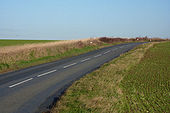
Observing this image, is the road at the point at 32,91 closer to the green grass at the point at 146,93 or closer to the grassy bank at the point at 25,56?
the green grass at the point at 146,93

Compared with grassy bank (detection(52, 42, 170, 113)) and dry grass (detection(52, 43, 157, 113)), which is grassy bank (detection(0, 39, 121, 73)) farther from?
grassy bank (detection(52, 42, 170, 113))

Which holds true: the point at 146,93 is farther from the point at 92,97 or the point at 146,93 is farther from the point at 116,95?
the point at 92,97

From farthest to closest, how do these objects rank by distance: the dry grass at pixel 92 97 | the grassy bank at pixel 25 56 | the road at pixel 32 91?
the grassy bank at pixel 25 56 < the road at pixel 32 91 < the dry grass at pixel 92 97

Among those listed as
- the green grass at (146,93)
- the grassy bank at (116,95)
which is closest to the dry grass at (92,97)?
the grassy bank at (116,95)

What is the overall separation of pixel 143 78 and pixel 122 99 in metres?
4.53

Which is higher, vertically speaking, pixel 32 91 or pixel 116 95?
pixel 116 95

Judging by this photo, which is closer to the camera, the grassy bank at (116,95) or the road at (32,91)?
the grassy bank at (116,95)

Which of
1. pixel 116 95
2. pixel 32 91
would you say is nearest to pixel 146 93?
pixel 116 95

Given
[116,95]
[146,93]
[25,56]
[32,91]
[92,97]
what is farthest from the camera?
[25,56]

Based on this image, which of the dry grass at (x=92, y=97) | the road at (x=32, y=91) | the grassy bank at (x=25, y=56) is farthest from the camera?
the grassy bank at (x=25, y=56)

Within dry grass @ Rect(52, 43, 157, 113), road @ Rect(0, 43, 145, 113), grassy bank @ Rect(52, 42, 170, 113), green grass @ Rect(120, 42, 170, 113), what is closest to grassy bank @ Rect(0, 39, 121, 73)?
road @ Rect(0, 43, 145, 113)

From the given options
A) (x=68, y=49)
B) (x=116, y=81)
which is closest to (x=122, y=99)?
(x=116, y=81)

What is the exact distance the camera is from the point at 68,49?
31.7 metres

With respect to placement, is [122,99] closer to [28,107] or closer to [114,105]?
[114,105]
